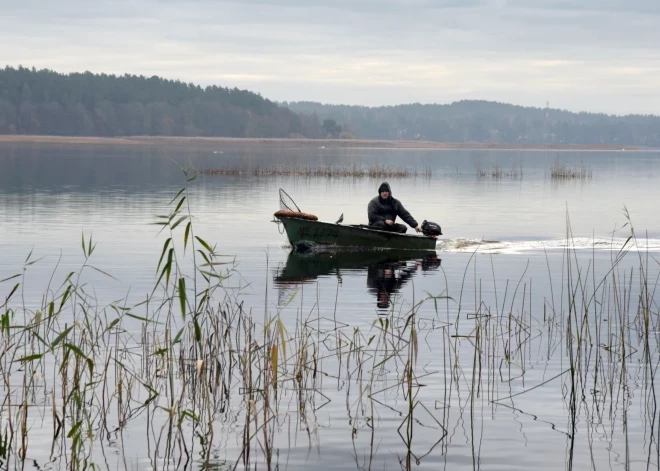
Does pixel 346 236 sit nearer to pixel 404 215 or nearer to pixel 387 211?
pixel 387 211

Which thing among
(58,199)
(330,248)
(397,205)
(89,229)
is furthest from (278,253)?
(58,199)

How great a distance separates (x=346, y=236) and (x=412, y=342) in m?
13.7

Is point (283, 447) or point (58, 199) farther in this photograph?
point (58, 199)

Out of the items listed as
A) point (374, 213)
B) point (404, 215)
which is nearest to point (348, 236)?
point (374, 213)

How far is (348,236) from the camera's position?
22641 mm

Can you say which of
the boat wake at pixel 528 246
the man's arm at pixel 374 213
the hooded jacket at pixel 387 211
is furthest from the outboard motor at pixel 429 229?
the boat wake at pixel 528 246

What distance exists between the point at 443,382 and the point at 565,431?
1.85 meters

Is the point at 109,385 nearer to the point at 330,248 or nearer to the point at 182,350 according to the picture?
the point at 182,350

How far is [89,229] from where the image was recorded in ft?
91.9

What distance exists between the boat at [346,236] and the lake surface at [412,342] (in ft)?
1.18

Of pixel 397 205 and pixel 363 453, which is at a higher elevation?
pixel 397 205

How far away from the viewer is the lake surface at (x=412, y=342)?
8.41 metres

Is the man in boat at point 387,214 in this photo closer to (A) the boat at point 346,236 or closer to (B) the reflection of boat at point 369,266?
(A) the boat at point 346,236

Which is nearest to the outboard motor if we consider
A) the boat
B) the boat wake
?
the boat
